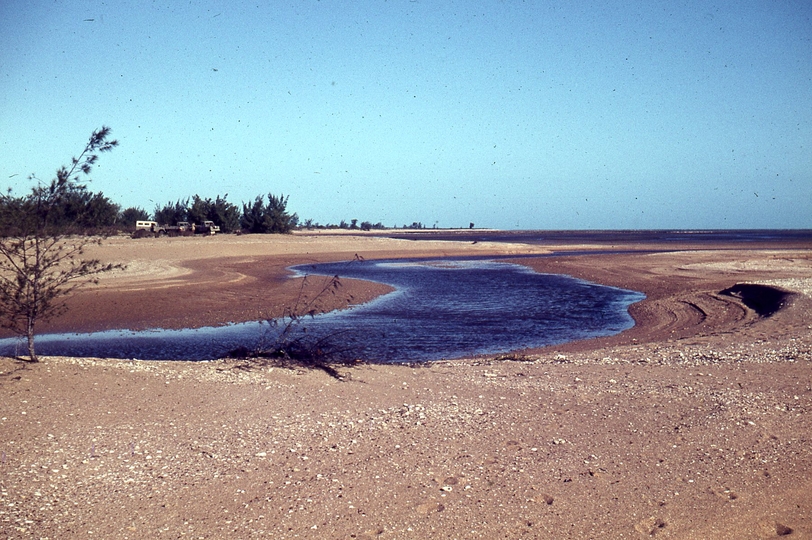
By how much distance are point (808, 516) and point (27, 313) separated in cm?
819

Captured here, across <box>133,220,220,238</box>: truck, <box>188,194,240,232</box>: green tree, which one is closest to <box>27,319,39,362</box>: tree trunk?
<box>133,220,220,238</box>: truck

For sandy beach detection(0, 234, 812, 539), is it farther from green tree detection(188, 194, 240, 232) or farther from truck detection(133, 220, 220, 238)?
green tree detection(188, 194, 240, 232)

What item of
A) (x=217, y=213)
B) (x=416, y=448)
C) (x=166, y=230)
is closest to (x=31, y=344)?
(x=416, y=448)

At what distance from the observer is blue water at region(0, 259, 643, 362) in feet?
40.4

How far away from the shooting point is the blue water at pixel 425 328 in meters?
12.3

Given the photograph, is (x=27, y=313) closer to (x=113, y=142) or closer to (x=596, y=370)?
(x=113, y=142)

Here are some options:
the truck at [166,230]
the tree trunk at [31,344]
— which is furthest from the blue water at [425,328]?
the truck at [166,230]

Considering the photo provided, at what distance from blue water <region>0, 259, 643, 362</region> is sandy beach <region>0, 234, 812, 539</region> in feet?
7.41

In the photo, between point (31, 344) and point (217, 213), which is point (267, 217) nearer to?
point (217, 213)

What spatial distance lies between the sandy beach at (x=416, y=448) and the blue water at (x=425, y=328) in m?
2.26

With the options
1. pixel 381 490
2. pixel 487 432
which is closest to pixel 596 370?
pixel 487 432

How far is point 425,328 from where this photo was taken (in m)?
15.3

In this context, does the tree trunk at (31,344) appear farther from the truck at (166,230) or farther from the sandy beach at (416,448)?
the truck at (166,230)

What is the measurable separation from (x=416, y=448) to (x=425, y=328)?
9.76m
